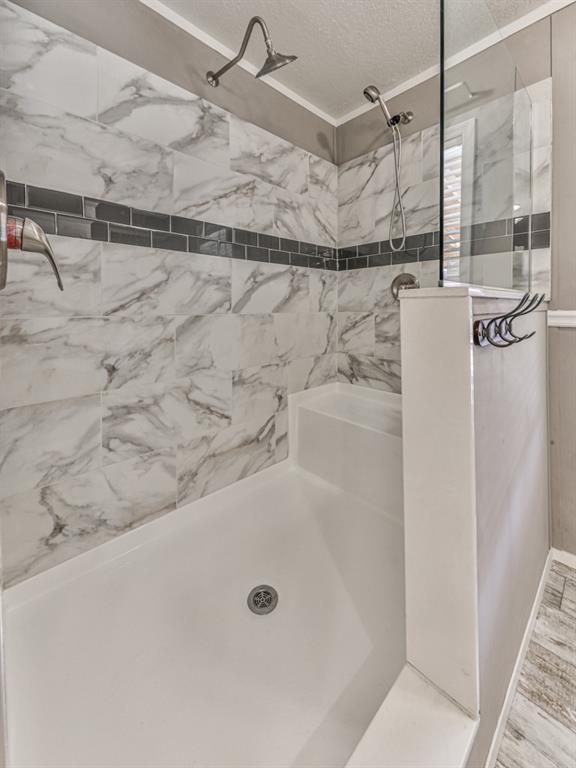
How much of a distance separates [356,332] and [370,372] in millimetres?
265

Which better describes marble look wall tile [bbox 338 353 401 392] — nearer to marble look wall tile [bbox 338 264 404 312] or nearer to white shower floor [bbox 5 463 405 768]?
marble look wall tile [bbox 338 264 404 312]

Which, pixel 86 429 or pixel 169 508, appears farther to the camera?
pixel 169 508

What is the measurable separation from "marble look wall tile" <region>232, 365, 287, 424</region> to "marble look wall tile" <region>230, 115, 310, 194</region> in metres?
0.96

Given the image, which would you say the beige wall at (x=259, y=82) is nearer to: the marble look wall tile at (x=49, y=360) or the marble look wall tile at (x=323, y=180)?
the marble look wall tile at (x=323, y=180)

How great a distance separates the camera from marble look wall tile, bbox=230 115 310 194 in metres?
1.65

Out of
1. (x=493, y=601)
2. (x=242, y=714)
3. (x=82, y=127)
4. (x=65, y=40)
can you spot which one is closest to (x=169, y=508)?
(x=242, y=714)

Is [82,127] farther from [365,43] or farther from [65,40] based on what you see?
[365,43]

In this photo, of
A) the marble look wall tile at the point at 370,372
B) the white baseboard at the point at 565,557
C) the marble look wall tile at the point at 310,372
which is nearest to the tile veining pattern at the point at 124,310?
the marble look wall tile at the point at 310,372

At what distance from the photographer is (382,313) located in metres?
2.07

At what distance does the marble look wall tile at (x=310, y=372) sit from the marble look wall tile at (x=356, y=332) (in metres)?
0.12

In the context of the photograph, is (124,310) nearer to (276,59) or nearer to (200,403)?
(200,403)

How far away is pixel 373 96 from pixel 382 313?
1054mm

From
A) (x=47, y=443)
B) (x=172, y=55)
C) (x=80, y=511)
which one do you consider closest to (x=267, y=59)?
(x=172, y=55)

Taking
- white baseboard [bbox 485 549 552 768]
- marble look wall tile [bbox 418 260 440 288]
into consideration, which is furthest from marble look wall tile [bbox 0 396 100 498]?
marble look wall tile [bbox 418 260 440 288]
